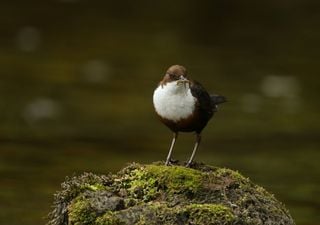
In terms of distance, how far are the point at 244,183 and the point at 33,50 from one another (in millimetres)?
14326

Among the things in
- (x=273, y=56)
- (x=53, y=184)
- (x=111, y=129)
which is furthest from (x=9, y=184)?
(x=273, y=56)

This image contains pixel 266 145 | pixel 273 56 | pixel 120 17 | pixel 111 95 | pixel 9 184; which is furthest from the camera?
pixel 120 17

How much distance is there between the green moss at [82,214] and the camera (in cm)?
700

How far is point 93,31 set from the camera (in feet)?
75.8

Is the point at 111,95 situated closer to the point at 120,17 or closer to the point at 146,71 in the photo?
the point at 146,71

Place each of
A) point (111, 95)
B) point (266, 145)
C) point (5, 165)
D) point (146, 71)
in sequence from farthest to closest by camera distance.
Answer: point (146, 71), point (111, 95), point (266, 145), point (5, 165)

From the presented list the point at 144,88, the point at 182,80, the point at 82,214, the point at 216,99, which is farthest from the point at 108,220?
the point at 144,88

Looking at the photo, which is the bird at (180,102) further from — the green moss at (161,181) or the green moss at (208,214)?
the green moss at (208,214)

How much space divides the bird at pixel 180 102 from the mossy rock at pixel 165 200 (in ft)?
1.00

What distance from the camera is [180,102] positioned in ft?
24.0

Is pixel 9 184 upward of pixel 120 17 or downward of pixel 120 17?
downward

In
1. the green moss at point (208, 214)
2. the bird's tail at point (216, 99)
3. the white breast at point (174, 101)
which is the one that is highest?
the bird's tail at point (216, 99)

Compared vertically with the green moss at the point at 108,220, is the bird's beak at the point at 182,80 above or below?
above

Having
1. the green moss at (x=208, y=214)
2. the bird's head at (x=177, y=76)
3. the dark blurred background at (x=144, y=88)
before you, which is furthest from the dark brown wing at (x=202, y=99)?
the dark blurred background at (x=144, y=88)
